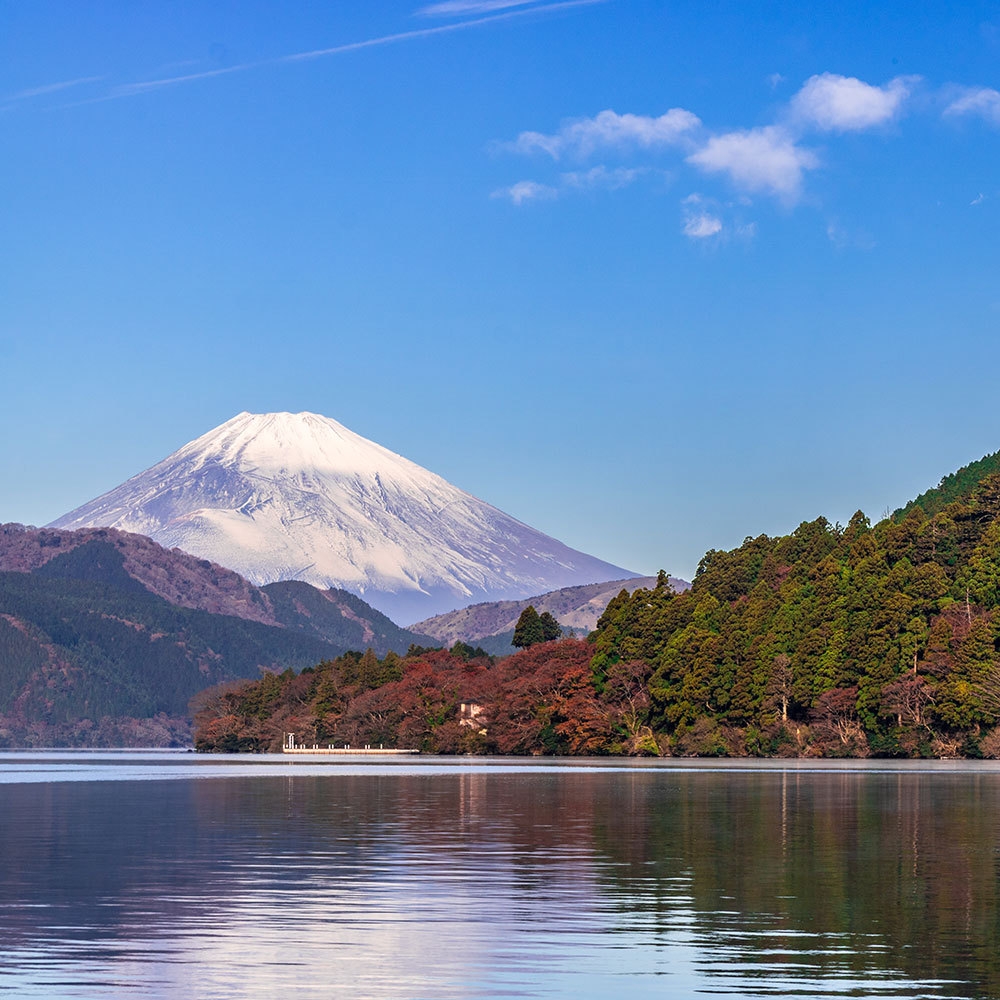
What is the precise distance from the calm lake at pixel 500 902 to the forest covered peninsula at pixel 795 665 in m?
74.9

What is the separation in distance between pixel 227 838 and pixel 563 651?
133 m

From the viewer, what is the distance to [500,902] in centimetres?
2825

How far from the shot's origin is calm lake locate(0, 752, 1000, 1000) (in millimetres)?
20812

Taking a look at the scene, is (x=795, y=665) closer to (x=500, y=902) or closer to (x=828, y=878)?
(x=828, y=878)

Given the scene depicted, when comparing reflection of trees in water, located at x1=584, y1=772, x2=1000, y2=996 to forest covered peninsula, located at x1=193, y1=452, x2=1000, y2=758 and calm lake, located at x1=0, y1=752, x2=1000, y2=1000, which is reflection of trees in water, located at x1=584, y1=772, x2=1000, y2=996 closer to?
calm lake, located at x1=0, y1=752, x2=1000, y2=1000

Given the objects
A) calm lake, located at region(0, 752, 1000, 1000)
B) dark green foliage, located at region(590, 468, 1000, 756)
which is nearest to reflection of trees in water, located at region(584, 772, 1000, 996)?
calm lake, located at region(0, 752, 1000, 1000)

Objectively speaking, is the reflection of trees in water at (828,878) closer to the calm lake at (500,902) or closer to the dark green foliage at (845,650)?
the calm lake at (500,902)

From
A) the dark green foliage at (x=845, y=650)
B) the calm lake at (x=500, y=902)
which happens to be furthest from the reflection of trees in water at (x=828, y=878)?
the dark green foliage at (x=845, y=650)

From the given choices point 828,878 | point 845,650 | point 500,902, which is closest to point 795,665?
point 845,650

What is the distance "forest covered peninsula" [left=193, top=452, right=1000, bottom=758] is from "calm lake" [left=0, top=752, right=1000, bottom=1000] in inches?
2948

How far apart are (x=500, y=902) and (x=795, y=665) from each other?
113 metres

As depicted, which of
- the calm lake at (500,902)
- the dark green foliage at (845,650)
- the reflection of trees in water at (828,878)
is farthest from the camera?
the dark green foliage at (845,650)

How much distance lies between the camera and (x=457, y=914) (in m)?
26.7

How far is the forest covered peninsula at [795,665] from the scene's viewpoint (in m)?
130
